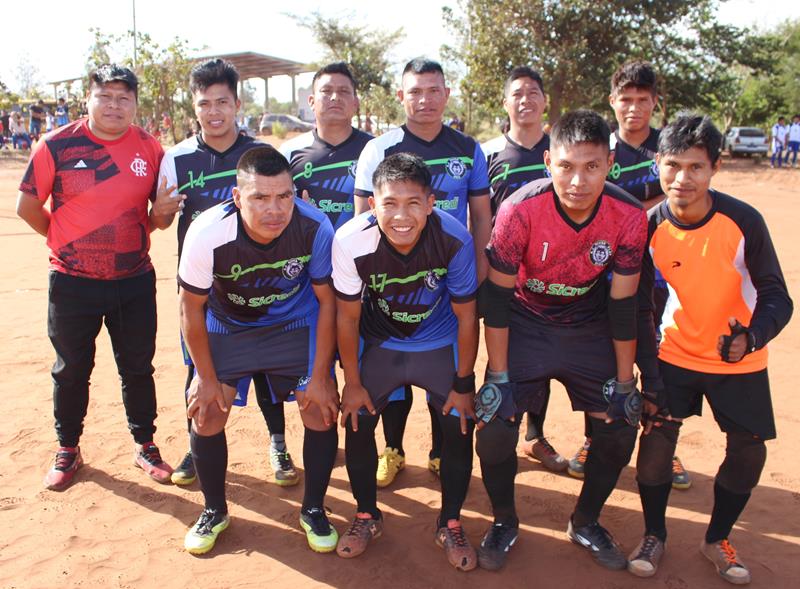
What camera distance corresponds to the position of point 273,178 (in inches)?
139

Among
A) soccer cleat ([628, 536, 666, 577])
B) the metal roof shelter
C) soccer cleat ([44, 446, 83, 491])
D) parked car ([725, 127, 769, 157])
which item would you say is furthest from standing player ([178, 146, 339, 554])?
the metal roof shelter

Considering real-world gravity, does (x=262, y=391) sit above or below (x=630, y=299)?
below

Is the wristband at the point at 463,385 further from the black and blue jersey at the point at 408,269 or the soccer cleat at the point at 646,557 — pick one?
the soccer cleat at the point at 646,557

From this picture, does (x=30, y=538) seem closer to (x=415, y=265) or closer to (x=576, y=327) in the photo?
(x=415, y=265)

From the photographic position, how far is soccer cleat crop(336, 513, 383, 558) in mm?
3732

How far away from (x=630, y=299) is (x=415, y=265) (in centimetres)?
111

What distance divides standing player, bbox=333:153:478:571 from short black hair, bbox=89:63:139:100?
1.87 meters

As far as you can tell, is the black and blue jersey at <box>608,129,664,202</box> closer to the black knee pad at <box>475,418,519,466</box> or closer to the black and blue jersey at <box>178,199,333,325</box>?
the black knee pad at <box>475,418,519,466</box>

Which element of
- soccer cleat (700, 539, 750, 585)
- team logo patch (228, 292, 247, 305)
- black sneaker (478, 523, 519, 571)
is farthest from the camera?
team logo patch (228, 292, 247, 305)

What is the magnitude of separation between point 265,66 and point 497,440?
46.4 meters

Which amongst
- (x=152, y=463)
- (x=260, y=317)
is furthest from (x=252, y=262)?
(x=152, y=463)

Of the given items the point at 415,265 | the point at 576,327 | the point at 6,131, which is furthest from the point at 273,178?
the point at 6,131

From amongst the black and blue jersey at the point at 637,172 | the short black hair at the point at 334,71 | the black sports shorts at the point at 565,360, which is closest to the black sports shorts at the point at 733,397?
the black sports shorts at the point at 565,360

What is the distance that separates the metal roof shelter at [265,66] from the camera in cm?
4225
